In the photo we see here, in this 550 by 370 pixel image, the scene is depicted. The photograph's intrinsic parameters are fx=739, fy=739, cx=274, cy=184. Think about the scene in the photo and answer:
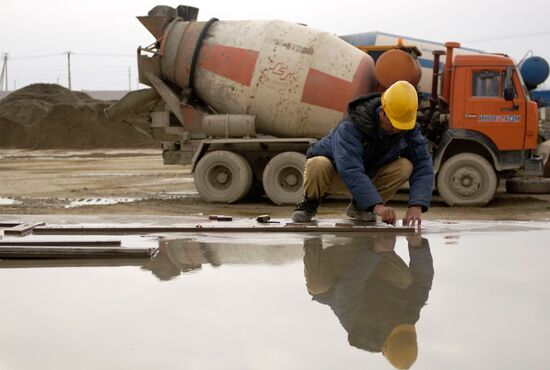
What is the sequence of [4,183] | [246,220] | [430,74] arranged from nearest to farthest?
[246,220] → [430,74] → [4,183]

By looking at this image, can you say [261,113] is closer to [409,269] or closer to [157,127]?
[157,127]

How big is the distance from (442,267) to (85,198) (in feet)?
30.7

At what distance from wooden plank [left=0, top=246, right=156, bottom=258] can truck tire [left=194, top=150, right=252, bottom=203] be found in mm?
7025

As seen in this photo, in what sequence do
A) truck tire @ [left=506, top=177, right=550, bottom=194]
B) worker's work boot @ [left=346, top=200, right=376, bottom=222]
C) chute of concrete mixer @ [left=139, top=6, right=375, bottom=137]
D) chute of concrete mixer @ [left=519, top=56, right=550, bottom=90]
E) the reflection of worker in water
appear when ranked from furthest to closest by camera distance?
chute of concrete mixer @ [left=519, top=56, right=550, bottom=90] < truck tire @ [left=506, top=177, right=550, bottom=194] < chute of concrete mixer @ [left=139, top=6, right=375, bottom=137] < worker's work boot @ [left=346, top=200, right=376, bottom=222] < the reflection of worker in water

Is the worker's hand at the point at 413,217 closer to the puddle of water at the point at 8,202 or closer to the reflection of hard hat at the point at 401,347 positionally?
the reflection of hard hat at the point at 401,347

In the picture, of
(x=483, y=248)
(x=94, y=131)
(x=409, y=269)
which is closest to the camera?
(x=409, y=269)

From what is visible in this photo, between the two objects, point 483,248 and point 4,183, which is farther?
point 4,183

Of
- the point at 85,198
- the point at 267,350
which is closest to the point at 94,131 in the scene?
the point at 85,198

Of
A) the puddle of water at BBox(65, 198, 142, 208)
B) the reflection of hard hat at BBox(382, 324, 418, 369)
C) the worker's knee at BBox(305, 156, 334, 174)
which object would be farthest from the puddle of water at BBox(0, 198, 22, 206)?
the reflection of hard hat at BBox(382, 324, 418, 369)

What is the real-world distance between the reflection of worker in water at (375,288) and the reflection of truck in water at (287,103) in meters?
6.17

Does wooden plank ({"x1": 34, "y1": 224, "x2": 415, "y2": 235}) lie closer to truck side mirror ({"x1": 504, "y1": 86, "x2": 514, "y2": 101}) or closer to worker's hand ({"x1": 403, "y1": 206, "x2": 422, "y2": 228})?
worker's hand ({"x1": 403, "y1": 206, "x2": 422, "y2": 228})

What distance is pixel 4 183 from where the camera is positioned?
1523 centimetres

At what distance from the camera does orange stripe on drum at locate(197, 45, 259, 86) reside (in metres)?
10.2

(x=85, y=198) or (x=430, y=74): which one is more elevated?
(x=430, y=74)
